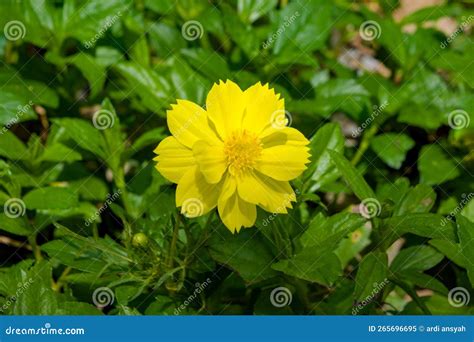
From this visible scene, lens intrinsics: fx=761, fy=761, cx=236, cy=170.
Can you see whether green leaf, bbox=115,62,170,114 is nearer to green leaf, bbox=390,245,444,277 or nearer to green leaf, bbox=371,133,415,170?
green leaf, bbox=371,133,415,170

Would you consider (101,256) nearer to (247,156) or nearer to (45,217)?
(45,217)

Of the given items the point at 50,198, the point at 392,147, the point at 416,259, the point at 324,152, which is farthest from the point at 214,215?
the point at 392,147

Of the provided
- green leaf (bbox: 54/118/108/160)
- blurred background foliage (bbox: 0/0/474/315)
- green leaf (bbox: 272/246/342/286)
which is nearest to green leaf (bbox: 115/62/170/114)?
blurred background foliage (bbox: 0/0/474/315)

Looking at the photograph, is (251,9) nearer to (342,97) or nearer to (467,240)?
(342,97)

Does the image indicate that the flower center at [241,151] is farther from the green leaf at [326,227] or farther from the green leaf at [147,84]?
the green leaf at [147,84]

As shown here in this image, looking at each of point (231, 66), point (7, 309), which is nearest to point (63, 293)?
point (7, 309)
